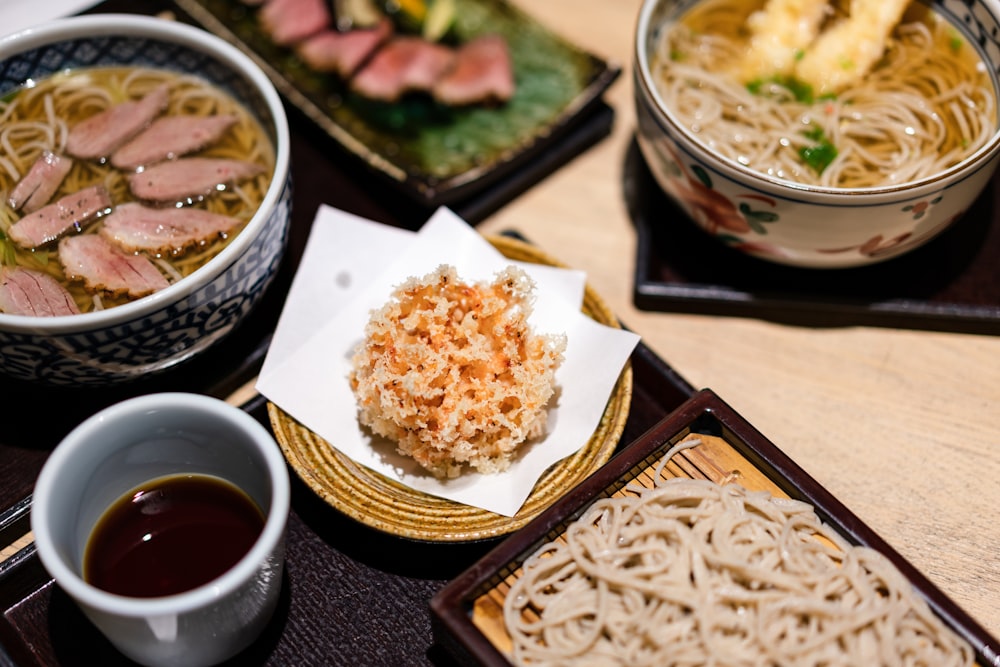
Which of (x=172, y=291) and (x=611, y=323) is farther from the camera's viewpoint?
(x=611, y=323)

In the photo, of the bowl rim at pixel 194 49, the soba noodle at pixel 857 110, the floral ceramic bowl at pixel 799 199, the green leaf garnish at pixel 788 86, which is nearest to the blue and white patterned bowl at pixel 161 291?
the bowl rim at pixel 194 49

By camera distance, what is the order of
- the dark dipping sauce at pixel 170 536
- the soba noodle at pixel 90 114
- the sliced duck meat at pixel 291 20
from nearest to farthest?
1. the dark dipping sauce at pixel 170 536
2. the soba noodle at pixel 90 114
3. the sliced duck meat at pixel 291 20

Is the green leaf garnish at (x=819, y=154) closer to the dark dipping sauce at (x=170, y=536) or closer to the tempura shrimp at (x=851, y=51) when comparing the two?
the tempura shrimp at (x=851, y=51)

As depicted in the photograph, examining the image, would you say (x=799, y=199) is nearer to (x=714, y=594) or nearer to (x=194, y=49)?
(x=714, y=594)

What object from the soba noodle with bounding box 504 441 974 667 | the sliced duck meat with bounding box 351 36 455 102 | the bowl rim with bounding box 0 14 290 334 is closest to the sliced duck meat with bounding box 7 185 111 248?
the bowl rim with bounding box 0 14 290 334

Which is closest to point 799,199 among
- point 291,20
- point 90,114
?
point 90,114

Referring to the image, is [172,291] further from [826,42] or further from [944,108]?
[944,108]

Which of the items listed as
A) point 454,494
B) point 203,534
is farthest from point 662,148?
point 203,534
